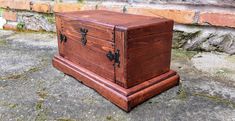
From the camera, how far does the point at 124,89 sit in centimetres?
110

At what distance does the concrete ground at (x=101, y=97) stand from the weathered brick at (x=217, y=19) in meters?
0.21

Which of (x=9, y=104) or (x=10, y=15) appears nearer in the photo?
(x=9, y=104)

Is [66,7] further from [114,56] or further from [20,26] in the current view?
[114,56]

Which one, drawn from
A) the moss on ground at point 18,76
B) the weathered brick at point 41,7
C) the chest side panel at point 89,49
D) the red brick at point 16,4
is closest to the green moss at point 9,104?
the moss on ground at point 18,76

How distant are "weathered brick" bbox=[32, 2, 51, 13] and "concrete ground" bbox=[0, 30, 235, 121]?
66 cm

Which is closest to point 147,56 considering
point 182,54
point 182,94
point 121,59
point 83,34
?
point 121,59

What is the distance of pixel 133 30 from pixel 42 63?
2.66ft

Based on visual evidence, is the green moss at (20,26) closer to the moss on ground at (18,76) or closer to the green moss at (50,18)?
the green moss at (50,18)

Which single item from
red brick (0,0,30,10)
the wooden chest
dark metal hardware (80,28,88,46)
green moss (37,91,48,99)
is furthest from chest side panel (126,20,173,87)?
red brick (0,0,30,10)

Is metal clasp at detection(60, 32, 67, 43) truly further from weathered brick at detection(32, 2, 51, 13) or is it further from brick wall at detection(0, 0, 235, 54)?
weathered brick at detection(32, 2, 51, 13)

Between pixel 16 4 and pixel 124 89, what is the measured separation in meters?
1.69

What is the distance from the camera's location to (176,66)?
5.03 feet

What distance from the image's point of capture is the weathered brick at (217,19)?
1.57 m

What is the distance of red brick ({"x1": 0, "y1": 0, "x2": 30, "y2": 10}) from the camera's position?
2297 mm
